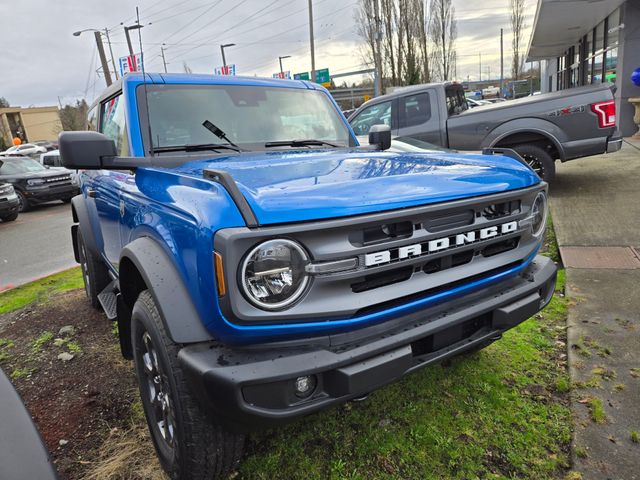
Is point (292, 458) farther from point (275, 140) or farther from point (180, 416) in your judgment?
point (275, 140)

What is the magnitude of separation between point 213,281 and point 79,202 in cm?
347

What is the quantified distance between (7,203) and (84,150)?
36.4 feet

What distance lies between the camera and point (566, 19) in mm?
15578

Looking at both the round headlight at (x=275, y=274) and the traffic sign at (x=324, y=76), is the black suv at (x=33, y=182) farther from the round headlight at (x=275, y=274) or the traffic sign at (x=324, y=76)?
the traffic sign at (x=324, y=76)

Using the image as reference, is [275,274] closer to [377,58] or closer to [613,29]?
[613,29]

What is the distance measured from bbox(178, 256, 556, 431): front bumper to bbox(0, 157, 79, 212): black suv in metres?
13.5

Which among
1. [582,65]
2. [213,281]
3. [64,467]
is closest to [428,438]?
[213,281]

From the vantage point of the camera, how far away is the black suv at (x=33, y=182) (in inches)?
528

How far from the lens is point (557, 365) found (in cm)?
299

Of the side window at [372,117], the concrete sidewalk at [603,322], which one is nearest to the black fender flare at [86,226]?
the concrete sidewalk at [603,322]

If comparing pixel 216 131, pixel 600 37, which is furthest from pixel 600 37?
pixel 216 131

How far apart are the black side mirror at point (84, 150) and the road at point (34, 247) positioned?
4362 millimetres

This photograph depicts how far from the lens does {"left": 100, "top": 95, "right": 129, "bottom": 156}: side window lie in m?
2.99

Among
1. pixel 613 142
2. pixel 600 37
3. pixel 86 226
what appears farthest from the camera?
pixel 600 37
